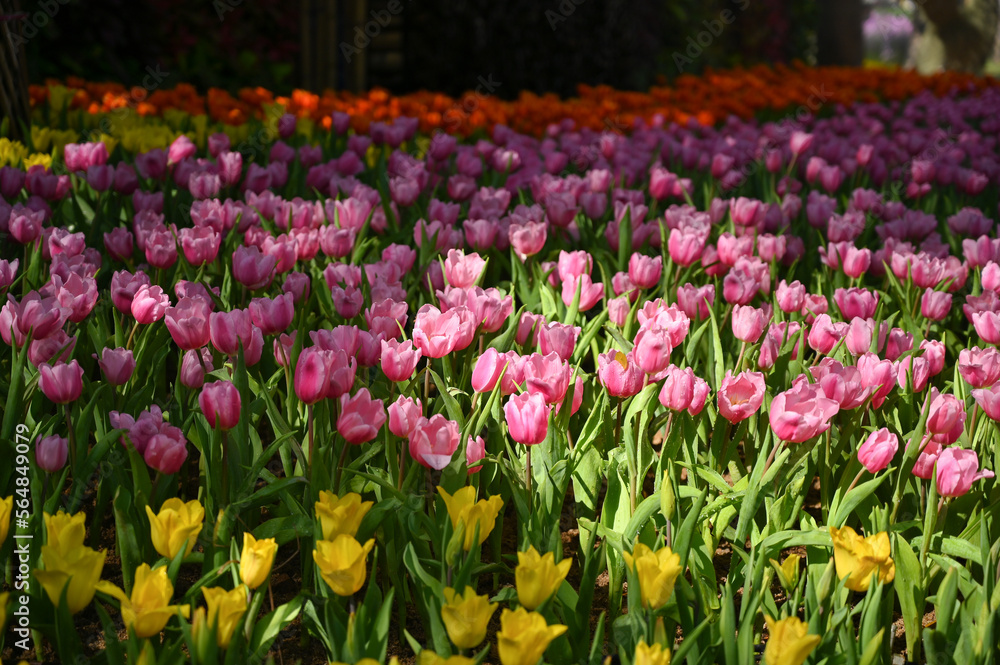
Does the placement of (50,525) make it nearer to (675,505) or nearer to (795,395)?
(675,505)

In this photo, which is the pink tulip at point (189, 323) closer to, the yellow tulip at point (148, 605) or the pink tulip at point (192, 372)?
the pink tulip at point (192, 372)

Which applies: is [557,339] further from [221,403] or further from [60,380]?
[60,380]

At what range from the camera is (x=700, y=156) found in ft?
14.6

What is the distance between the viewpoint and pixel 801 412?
1.53m

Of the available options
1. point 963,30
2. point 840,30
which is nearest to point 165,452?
point 840,30

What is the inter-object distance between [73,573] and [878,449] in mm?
1226

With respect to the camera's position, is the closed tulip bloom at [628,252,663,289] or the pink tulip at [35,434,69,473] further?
the closed tulip bloom at [628,252,663,289]

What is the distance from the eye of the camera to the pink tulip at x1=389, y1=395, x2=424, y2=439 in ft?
4.81

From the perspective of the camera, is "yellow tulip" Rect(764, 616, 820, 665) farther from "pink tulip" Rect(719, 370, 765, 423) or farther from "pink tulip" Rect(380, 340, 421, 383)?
"pink tulip" Rect(380, 340, 421, 383)

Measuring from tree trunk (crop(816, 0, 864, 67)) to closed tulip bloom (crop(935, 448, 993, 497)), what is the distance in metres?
15.4

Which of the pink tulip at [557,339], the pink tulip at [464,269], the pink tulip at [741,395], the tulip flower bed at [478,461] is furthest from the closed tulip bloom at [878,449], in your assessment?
the pink tulip at [464,269]

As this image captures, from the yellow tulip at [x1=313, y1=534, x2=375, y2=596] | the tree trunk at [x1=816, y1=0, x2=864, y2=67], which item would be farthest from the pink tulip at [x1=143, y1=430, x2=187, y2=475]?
the tree trunk at [x1=816, y1=0, x2=864, y2=67]

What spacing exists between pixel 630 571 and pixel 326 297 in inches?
49.6

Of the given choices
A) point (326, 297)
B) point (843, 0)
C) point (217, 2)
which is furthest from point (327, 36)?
point (843, 0)
